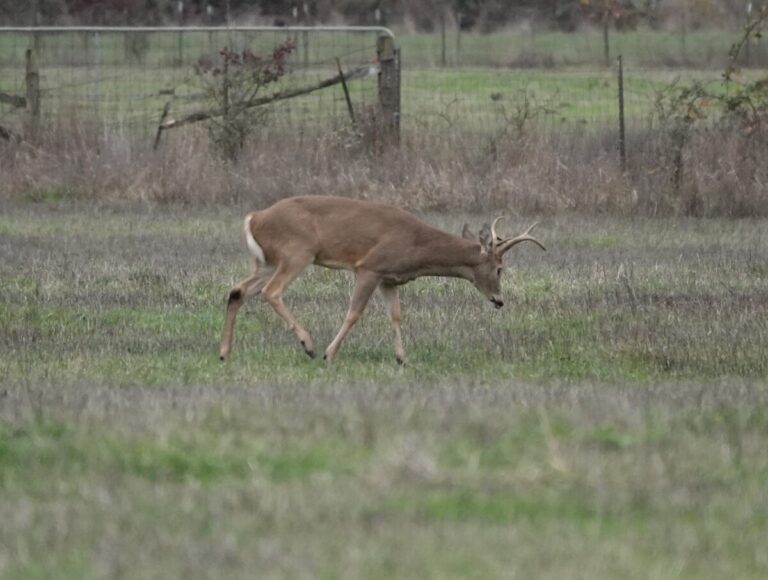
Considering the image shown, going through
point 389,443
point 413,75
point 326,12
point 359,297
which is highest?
point 326,12

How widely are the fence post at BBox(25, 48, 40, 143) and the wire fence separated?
0.72 ft

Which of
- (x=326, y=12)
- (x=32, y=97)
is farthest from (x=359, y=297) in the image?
(x=326, y=12)

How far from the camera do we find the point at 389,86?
22.1 m

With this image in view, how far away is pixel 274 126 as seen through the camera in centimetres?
2227

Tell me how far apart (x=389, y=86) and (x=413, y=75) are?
9.42 metres

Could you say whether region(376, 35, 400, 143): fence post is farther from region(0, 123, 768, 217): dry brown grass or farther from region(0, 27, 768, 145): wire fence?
region(0, 123, 768, 217): dry brown grass

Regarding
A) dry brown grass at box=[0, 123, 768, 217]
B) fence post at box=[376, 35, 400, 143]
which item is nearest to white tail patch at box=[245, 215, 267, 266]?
dry brown grass at box=[0, 123, 768, 217]

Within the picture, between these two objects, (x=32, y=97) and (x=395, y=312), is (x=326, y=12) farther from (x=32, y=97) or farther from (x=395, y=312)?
(x=395, y=312)

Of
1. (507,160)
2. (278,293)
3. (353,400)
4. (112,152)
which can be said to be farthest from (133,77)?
(353,400)

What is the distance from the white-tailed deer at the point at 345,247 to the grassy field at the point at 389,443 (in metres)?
0.38

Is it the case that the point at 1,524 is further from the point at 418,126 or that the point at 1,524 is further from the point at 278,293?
the point at 418,126

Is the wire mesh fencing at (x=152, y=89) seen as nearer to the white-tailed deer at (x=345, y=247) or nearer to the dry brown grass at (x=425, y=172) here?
the dry brown grass at (x=425, y=172)

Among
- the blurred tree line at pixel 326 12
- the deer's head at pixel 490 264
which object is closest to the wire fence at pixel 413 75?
the blurred tree line at pixel 326 12

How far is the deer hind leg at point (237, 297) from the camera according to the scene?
10896 millimetres
